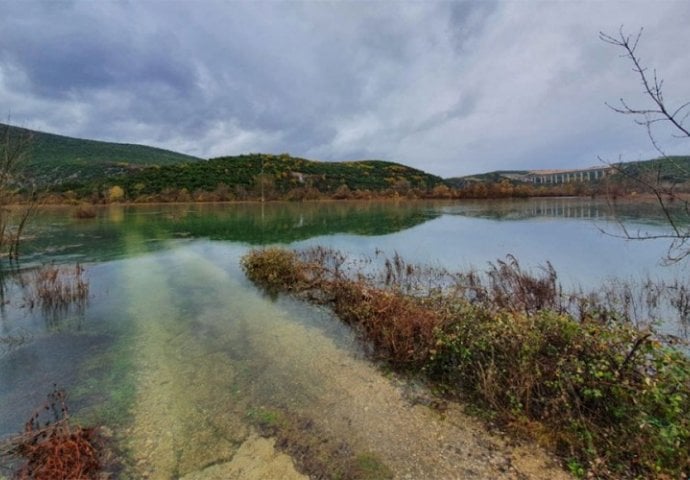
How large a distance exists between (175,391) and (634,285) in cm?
1165

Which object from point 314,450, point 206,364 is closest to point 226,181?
point 206,364

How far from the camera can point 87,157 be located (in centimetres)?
9206

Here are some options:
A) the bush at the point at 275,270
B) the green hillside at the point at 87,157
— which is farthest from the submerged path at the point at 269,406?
the green hillside at the point at 87,157

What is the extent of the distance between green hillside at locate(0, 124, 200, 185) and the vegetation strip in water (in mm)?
78110

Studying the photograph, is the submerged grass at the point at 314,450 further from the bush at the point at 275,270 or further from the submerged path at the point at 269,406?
the bush at the point at 275,270

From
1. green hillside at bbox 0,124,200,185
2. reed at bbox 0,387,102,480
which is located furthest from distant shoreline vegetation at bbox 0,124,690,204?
reed at bbox 0,387,102,480

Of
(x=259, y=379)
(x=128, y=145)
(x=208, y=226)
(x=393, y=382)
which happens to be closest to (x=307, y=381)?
(x=259, y=379)

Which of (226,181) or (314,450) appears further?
(226,181)

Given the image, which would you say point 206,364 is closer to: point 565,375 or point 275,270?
point 565,375

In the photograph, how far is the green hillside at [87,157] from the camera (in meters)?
74.9

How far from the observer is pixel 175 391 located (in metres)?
5.36

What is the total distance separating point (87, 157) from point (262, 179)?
183ft

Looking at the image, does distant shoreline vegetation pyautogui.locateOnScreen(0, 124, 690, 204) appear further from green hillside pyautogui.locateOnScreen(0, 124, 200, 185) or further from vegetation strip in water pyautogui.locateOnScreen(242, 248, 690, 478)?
vegetation strip in water pyautogui.locateOnScreen(242, 248, 690, 478)

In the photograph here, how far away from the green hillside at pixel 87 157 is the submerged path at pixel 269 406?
74258 millimetres
